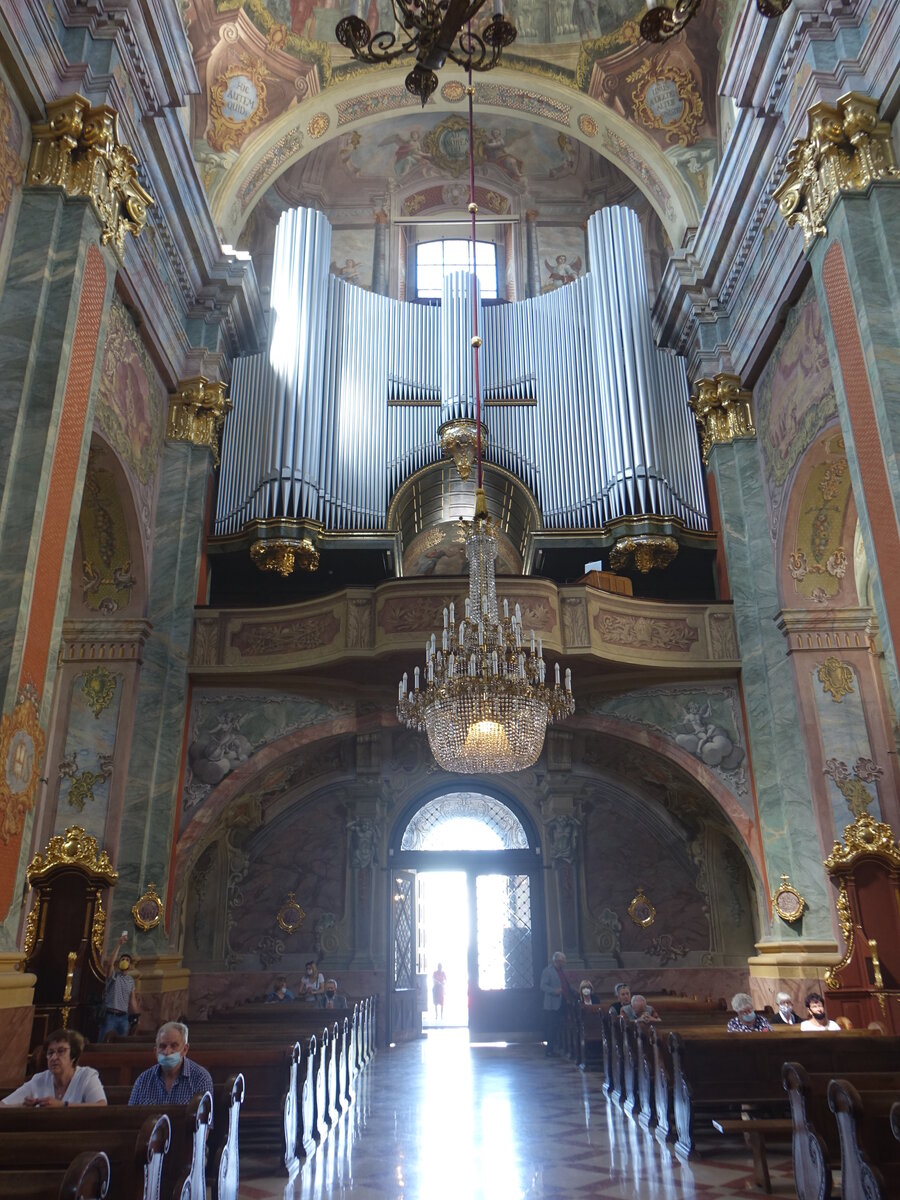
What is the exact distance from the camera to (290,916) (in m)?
13.9

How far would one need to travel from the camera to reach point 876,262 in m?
8.35

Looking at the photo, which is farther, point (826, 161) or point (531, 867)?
point (531, 867)

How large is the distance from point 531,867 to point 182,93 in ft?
36.3

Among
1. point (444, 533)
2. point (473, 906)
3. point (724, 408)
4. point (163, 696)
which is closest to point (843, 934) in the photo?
point (473, 906)

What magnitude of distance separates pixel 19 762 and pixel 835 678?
8582 millimetres

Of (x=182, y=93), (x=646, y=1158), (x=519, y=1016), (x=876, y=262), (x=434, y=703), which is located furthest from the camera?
(x=519, y=1016)

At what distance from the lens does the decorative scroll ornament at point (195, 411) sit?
1267 centimetres

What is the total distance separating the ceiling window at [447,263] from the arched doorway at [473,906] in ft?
30.0

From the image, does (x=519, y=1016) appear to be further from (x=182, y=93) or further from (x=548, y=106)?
(x=548, y=106)

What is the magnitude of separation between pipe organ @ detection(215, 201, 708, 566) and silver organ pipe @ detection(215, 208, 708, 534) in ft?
0.07

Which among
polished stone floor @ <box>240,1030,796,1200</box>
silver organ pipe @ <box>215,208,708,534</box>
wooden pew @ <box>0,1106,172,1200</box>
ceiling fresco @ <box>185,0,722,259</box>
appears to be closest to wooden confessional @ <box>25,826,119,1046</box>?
polished stone floor @ <box>240,1030,796,1200</box>

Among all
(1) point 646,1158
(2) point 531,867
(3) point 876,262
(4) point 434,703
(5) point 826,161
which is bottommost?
(1) point 646,1158

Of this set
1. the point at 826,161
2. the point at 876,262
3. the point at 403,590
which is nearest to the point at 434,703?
the point at 403,590

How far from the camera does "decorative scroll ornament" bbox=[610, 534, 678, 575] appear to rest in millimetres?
12664
